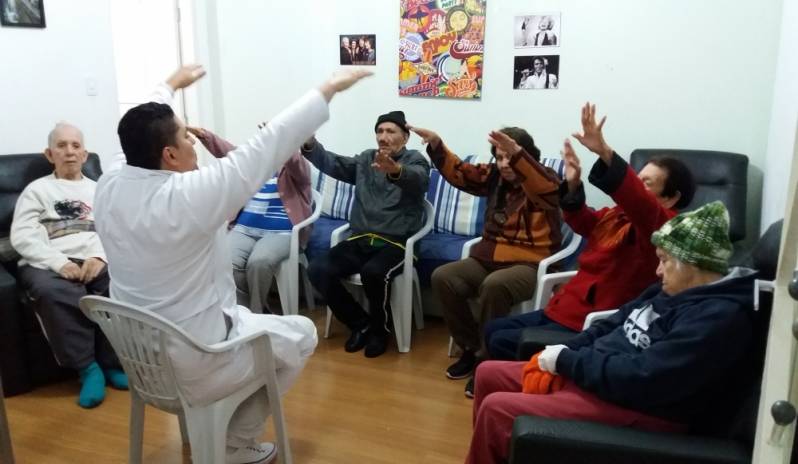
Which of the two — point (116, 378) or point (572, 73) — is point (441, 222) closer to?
point (572, 73)

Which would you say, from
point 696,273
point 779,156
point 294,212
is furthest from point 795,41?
point 294,212

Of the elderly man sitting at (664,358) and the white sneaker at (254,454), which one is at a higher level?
the elderly man sitting at (664,358)

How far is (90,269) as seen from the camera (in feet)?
9.08

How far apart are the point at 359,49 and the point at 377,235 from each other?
58.5 inches

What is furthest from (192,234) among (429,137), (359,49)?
(359,49)

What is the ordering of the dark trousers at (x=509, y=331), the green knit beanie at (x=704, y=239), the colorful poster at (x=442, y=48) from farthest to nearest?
the colorful poster at (x=442, y=48)
the dark trousers at (x=509, y=331)
the green knit beanie at (x=704, y=239)

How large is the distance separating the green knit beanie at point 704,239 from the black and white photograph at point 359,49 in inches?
112

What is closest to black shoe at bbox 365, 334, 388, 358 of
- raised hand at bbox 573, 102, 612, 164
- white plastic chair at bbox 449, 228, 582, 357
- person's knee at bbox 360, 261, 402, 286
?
person's knee at bbox 360, 261, 402, 286

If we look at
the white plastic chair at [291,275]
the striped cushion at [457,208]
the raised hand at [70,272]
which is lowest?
the white plastic chair at [291,275]

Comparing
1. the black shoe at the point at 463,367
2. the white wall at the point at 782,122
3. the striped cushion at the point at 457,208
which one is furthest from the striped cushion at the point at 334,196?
the white wall at the point at 782,122

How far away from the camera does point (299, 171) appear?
3348mm

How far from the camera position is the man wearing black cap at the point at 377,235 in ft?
9.95

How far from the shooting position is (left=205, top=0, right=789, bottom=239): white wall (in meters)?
3.19

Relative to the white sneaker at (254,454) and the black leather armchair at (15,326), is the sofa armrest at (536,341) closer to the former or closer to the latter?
the white sneaker at (254,454)
